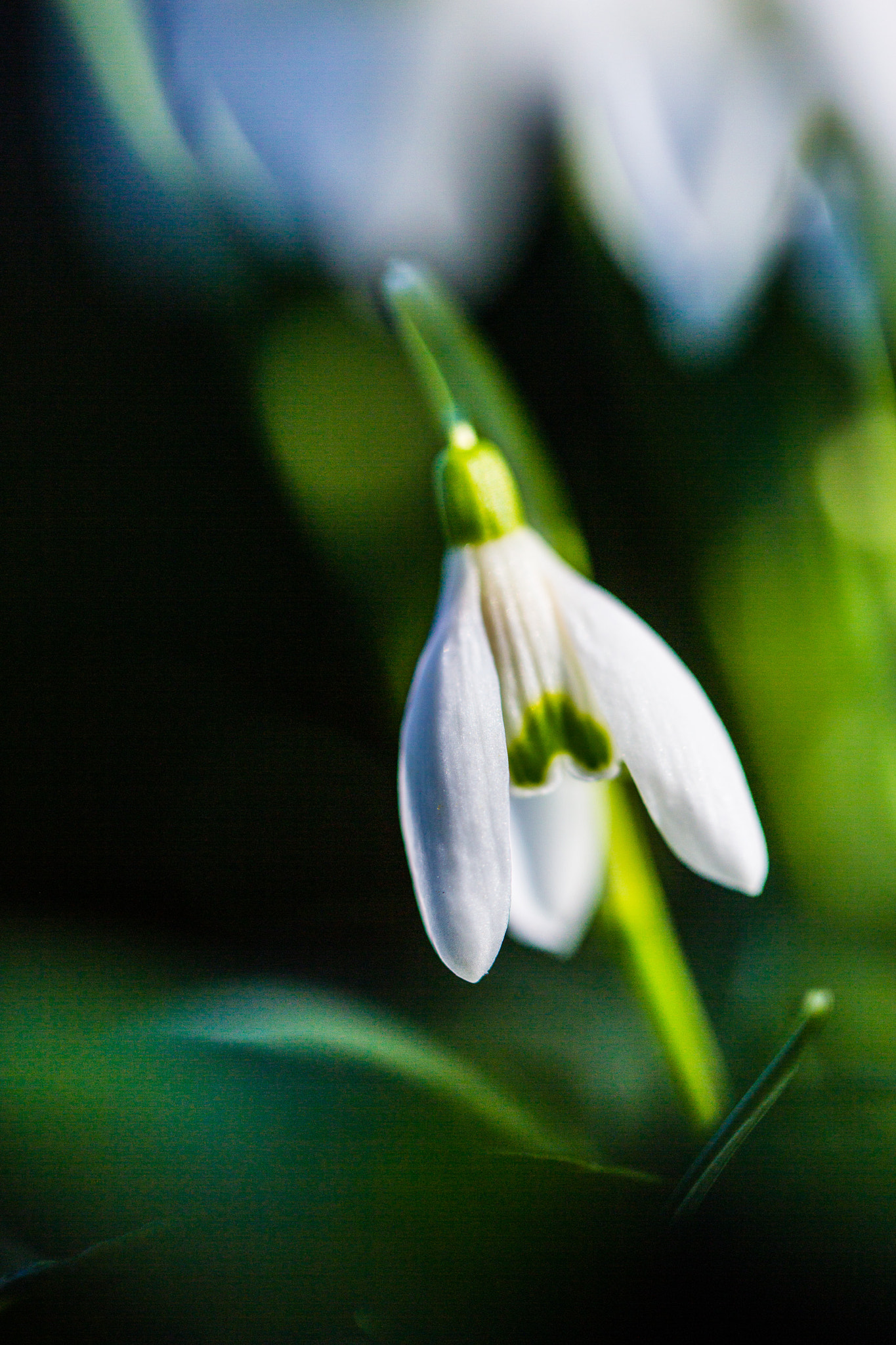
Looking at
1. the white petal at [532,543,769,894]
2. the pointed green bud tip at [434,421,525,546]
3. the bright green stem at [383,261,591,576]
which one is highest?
the bright green stem at [383,261,591,576]

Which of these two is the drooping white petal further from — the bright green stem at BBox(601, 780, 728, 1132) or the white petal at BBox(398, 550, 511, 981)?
the white petal at BBox(398, 550, 511, 981)

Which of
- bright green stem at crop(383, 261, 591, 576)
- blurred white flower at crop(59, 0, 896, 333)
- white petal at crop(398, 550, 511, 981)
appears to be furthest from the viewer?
blurred white flower at crop(59, 0, 896, 333)

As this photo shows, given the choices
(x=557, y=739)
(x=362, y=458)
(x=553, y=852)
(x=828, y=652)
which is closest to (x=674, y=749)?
(x=557, y=739)

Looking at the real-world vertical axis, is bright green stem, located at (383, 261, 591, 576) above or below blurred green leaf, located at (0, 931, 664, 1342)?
above

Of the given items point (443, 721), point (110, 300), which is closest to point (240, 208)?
point (110, 300)

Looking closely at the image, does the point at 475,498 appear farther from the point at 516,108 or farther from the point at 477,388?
the point at 516,108

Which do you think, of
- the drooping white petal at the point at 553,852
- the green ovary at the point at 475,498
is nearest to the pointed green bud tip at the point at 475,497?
the green ovary at the point at 475,498

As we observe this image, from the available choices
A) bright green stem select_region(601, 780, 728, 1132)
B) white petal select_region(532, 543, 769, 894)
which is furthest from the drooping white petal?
white petal select_region(532, 543, 769, 894)
